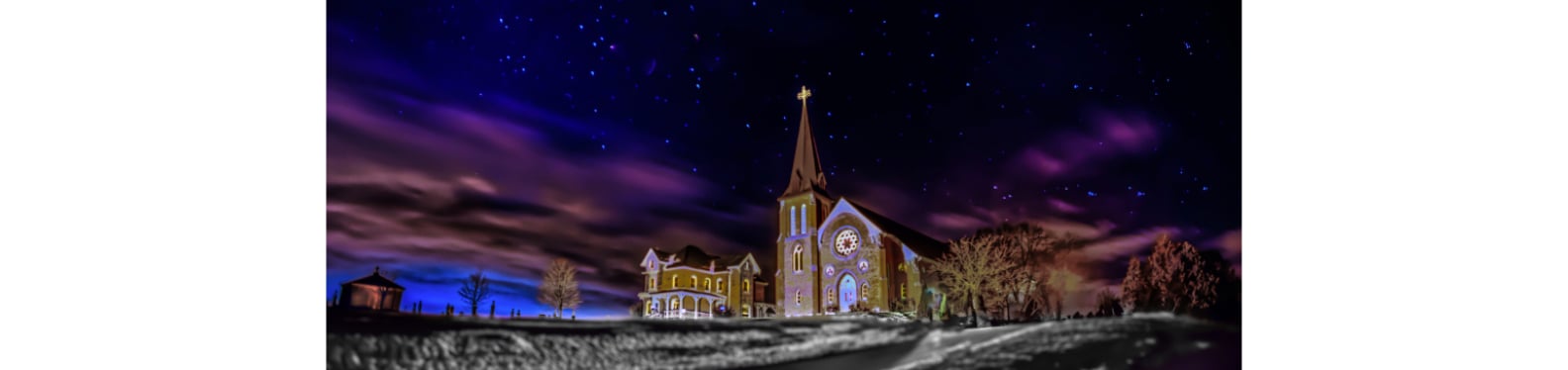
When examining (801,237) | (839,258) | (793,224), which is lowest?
(839,258)

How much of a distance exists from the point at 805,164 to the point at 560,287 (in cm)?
214

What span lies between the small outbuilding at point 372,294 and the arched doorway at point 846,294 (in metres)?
3.22

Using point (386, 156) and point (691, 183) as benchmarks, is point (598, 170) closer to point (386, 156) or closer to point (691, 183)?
point (691, 183)

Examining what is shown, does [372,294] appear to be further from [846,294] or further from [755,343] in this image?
[846,294]

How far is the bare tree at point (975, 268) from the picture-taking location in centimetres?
891

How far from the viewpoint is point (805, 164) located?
8.88 metres

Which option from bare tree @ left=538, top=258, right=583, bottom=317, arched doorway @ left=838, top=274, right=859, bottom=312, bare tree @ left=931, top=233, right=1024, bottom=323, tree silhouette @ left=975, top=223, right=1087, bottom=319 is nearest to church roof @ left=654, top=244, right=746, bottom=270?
bare tree @ left=538, top=258, right=583, bottom=317

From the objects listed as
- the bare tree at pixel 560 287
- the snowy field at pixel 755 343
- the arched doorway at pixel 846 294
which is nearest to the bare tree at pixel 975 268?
the snowy field at pixel 755 343

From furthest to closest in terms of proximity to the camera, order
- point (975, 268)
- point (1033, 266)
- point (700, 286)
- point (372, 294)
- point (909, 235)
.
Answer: point (1033, 266)
point (975, 268)
point (909, 235)
point (700, 286)
point (372, 294)

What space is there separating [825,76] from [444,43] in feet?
9.57

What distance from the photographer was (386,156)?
791 centimetres

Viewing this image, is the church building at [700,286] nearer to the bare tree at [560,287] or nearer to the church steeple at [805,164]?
the bare tree at [560,287]

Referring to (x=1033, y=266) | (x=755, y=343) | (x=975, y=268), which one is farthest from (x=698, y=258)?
(x=1033, y=266)

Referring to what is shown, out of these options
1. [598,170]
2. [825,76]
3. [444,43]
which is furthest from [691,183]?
[444,43]
